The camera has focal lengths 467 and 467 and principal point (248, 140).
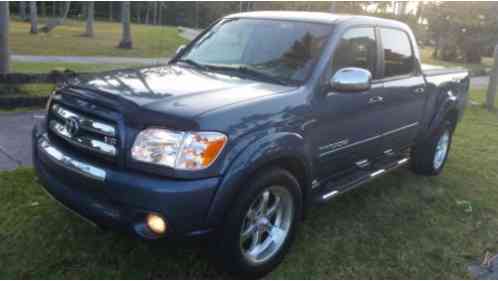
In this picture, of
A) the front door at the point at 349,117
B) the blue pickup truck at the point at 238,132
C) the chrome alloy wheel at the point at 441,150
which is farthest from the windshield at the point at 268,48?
the chrome alloy wheel at the point at 441,150

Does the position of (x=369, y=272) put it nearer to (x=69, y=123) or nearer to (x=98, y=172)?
(x=98, y=172)

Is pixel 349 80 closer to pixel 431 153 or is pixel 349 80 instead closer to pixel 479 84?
pixel 431 153

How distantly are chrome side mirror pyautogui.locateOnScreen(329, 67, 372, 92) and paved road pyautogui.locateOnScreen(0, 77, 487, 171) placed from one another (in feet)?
11.1

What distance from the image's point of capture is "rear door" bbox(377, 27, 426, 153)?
454cm

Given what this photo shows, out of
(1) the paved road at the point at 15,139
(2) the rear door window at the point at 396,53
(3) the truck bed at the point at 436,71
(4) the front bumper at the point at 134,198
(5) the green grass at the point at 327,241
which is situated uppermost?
(2) the rear door window at the point at 396,53

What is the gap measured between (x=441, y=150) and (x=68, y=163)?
15.6ft

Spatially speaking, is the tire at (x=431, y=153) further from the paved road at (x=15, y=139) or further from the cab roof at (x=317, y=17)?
the paved road at (x=15, y=139)

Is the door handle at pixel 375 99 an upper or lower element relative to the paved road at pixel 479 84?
upper

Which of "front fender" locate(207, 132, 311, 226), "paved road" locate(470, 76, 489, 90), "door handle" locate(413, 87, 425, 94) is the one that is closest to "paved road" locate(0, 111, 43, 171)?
"front fender" locate(207, 132, 311, 226)

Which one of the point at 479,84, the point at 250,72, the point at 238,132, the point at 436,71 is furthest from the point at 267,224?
the point at 479,84

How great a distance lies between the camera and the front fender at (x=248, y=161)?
9.29 ft

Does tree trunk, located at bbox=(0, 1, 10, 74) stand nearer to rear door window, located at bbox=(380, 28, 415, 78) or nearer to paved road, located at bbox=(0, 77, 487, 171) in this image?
paved road, located at bbox=(0, 77, 487, 171)

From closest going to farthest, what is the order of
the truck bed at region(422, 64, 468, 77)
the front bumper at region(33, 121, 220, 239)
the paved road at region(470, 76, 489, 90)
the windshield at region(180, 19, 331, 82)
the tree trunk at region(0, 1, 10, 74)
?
the front bumper at region(33, 121, 220, 239), the windshield at region(180, 19, 331, 82), the truck bed at region(422, 64, 468, 77), the tree trunk at region(0, 1, 10, 74), the paved road at region(470, 76, 489, 90)

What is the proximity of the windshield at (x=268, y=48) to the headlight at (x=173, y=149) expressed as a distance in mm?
1200
